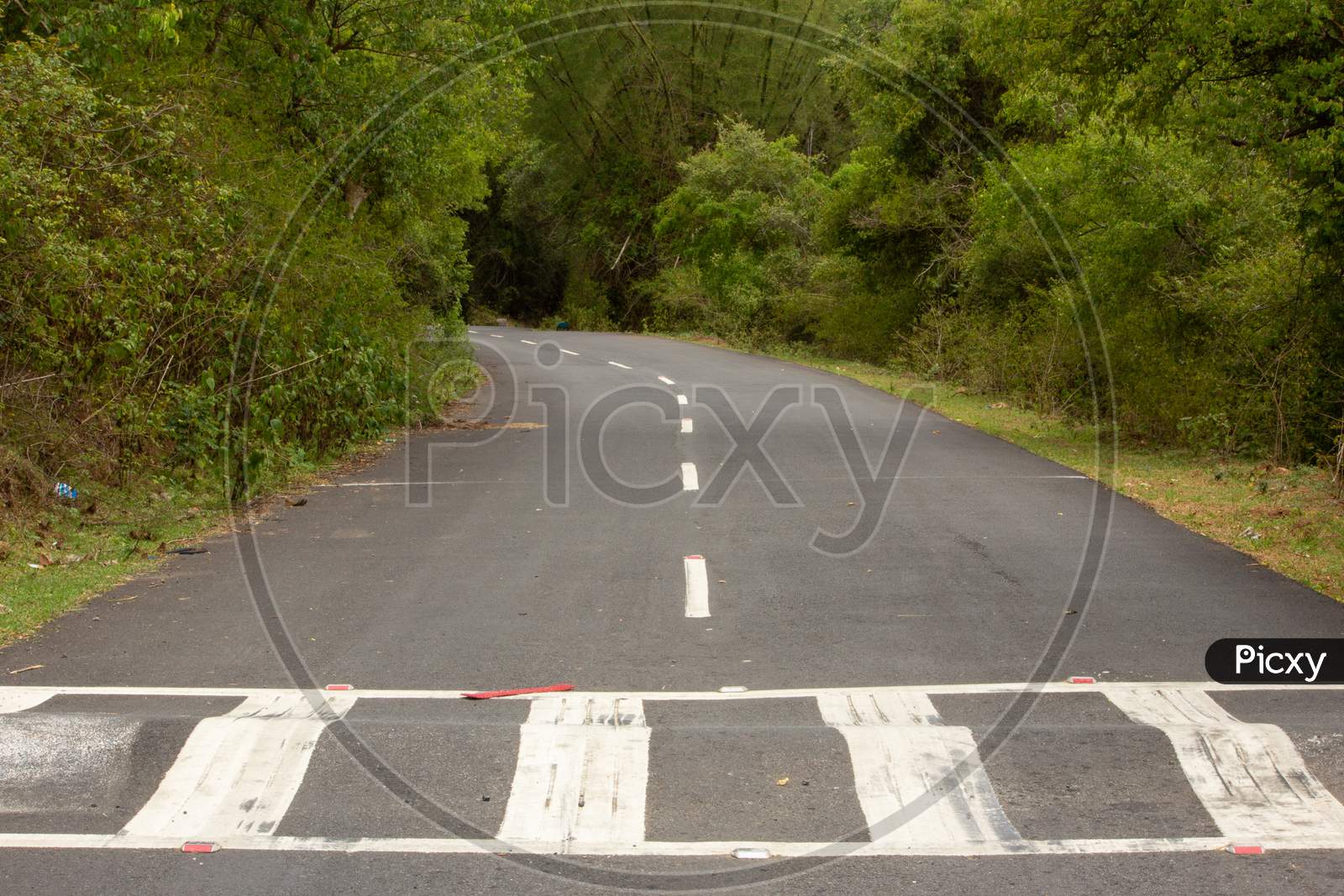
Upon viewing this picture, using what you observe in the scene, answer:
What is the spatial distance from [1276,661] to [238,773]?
5222 mm

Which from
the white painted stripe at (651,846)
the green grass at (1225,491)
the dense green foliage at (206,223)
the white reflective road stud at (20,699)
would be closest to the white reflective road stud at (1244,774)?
the white painted stripe at (651,846)

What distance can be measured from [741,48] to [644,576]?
1953 inches

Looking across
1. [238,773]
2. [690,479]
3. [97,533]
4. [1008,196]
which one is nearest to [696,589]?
[238,773]

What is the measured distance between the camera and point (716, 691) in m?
6.46

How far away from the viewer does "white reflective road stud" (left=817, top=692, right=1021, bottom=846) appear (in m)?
4.81

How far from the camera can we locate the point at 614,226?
199ft

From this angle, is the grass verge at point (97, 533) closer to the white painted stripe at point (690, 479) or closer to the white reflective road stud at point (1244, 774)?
the white painted stripe at point (690, 479)

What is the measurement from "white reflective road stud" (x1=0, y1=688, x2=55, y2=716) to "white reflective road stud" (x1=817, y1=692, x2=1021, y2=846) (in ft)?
12.0

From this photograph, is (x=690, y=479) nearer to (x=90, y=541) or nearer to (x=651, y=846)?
(x=90, y=541)

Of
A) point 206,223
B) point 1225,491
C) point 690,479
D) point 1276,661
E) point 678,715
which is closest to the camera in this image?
point 678,715

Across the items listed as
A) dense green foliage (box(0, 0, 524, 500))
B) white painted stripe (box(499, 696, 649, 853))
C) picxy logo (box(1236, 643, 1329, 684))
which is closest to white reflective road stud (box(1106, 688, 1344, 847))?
picxy logo (box(1236, 643, 1329, 684))

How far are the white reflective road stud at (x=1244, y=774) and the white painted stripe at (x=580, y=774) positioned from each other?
2.21 metres

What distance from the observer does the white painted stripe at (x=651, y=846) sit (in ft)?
15.2

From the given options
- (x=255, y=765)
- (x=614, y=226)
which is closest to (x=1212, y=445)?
(x=255, y=765)
